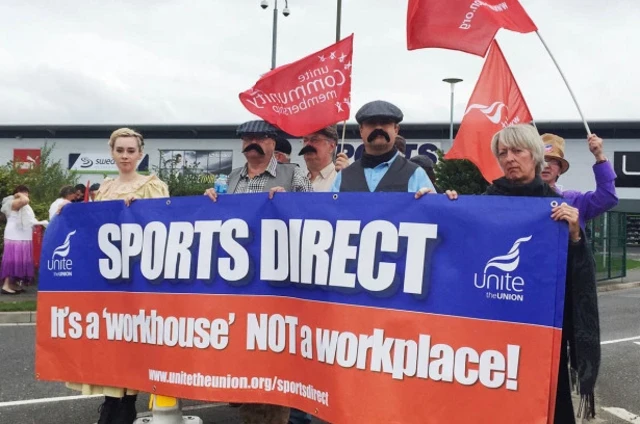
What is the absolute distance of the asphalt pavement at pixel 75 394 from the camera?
4.97 metres

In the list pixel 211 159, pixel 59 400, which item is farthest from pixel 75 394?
pixel 211 159

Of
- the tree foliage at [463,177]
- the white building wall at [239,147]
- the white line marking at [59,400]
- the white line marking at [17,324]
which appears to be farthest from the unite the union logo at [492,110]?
the white building wall at [239,147]

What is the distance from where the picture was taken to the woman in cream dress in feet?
14.3

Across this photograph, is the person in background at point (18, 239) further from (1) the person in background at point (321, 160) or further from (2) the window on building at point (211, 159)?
(2) the window on building at point (211, 159)

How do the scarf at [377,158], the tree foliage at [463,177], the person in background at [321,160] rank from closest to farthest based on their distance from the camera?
the scarf at [377,158], the person in background at [321,160], the tree foliage at [463,177]

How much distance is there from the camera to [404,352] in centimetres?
321

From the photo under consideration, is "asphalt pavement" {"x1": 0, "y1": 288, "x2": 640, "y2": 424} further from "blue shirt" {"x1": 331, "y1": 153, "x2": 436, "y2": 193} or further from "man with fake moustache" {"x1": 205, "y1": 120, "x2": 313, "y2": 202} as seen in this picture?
"blue shirt" {"x1": 331, "y1": 153, "x2": 436, "y2": 193}

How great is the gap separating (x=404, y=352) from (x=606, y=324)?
8010 millimetres

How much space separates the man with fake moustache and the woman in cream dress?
0.55m

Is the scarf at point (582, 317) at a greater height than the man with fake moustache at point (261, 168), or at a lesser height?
lesser

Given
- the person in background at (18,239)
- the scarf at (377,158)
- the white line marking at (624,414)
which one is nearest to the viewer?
the scarf at (377,158)

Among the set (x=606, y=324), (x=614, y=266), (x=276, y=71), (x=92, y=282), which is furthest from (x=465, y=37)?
(x=614, y=266)

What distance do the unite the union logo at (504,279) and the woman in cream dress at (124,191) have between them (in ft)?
7.46

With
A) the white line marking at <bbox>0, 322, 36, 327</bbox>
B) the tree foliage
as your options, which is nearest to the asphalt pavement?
the white line marking at <bbox>0, 322, 36, 327</bbox>
